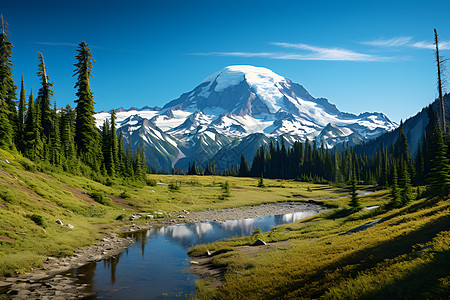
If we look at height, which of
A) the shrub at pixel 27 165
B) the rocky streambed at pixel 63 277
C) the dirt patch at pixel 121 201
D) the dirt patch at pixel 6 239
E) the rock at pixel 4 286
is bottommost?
the rocky streambed at pixel 63 277

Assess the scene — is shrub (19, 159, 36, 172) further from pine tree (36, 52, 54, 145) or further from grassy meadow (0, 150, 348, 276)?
pine tree (36, 52, 54, 145)

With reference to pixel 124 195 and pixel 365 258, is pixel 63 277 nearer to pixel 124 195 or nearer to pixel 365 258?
pixel 365 258

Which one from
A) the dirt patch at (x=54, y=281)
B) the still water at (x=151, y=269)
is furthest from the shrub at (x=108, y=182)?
the dirt patch at (x=54, y=281)

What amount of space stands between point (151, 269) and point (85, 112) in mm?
52974

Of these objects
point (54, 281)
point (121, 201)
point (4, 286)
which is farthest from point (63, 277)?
point (121, 201)

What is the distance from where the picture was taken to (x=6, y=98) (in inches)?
2167

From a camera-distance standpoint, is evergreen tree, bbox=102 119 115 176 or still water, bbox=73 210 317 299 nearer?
still water, bbox=73 210 317 299

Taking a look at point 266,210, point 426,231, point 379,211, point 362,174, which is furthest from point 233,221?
point 362,174

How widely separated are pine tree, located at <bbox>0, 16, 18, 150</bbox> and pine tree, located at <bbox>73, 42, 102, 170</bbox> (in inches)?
470

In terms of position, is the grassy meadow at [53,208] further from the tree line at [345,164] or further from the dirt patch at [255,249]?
the tree line at [345,164]

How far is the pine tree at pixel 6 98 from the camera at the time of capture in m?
48.1

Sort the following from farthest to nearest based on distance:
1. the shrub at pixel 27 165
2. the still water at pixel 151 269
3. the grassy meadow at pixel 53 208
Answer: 1. the shrub at pixel 27 165
2. the grassy meadow at pixel 53 208
3. the still water at pixel 151 269

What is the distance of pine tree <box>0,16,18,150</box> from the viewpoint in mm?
48062

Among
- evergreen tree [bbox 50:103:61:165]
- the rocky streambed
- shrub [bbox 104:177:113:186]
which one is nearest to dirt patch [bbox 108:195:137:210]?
shrub [bbox 104:177:113:186]
